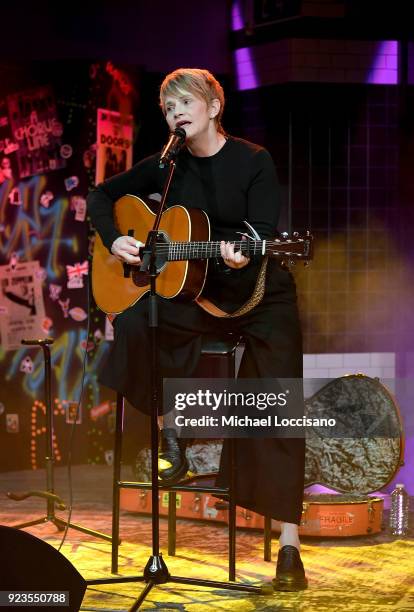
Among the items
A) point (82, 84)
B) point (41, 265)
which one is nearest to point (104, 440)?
point (41, 265)

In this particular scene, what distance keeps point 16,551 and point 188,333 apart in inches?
53.7

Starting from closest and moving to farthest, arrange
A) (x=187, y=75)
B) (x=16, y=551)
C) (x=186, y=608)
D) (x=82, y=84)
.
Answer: (x=16, y=551) < (x=186, y=608) < (x=187, y=75) < (x=82, y=84)

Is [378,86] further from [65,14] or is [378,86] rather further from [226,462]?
[226,462]

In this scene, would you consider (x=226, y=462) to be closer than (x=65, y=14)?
Yes

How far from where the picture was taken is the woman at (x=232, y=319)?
3.84m

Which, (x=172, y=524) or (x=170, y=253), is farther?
(x=172, y=524)

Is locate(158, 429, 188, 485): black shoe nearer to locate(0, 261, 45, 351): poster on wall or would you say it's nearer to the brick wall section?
locate(0, 261, 45, 351): poster on wall

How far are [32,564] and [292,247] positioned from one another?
1380 mm

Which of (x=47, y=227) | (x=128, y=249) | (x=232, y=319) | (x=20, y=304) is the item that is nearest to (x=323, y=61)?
(x=47, y=227)

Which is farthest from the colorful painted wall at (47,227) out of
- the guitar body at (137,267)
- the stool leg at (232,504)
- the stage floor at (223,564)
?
the stool leg at (232,504)

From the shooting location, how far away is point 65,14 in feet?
21.6

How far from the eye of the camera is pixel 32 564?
2.71 m

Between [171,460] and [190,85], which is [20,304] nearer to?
[171,460]

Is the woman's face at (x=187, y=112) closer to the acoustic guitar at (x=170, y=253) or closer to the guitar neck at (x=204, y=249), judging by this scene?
the acoustic guitar at (x=170, y=253)
